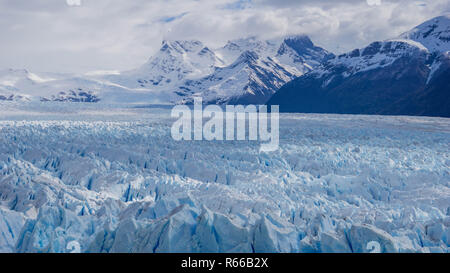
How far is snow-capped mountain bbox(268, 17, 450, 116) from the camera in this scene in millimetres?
86250

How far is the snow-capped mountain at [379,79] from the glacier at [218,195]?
67.9 meters

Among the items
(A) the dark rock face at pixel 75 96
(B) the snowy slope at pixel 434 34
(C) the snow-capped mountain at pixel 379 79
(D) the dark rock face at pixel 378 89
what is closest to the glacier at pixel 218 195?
(D) the dark rock face at pixel 378 89

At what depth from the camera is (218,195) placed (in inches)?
452

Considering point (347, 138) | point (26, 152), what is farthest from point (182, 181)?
point (347, 138)

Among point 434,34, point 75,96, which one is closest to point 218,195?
point 434,34

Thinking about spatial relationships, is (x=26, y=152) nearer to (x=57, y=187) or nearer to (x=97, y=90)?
(x=57, y=187)

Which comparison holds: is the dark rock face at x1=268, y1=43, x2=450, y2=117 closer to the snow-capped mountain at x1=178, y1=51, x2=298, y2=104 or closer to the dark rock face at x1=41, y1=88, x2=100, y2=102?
the snow-capped mountain at x1=178, y1=51, x2=298, y2=104

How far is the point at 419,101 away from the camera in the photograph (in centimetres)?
8075

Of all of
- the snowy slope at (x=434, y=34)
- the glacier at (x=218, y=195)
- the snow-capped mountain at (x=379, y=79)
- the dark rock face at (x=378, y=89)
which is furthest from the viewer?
the snowy slope at (x=434, y=34)

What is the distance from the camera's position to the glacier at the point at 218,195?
832cm

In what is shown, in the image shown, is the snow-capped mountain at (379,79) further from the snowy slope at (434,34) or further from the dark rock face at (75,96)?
the dark rock face at (75,96)

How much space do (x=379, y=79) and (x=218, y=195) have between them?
3917 inches

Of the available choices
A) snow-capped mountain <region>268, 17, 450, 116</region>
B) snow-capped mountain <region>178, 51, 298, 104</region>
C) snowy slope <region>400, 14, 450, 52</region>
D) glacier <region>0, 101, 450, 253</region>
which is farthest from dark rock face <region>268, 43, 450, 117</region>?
glacier <region>0, 101, 450, 253</region>

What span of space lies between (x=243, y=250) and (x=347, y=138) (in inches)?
712
